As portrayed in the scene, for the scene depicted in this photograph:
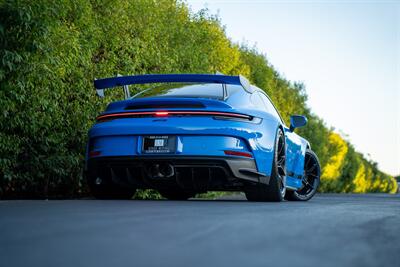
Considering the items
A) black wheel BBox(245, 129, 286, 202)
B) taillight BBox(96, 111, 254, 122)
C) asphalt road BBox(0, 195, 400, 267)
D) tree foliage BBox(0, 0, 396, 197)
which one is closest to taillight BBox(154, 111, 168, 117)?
taillight BBox(96, 111, 254, 122)

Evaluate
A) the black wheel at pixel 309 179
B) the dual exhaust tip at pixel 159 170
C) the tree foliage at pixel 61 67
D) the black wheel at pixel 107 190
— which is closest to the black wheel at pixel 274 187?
the dual exhaust tip at pixel 159 170

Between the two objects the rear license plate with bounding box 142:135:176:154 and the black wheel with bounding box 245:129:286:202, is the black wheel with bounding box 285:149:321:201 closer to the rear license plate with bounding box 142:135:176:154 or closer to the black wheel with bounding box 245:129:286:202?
the black wheel with bounding box 245:129:286:202

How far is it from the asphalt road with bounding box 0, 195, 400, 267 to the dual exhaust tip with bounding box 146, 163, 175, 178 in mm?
2127

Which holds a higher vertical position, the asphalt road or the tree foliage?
the tree foliage

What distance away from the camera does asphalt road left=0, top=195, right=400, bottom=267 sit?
2.81 metres

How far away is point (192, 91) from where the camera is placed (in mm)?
7863

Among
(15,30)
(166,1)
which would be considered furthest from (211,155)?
(166,1)

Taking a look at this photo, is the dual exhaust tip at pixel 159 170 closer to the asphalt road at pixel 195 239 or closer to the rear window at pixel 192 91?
the rear window at pixel 192 91

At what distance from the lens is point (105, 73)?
10.4 m

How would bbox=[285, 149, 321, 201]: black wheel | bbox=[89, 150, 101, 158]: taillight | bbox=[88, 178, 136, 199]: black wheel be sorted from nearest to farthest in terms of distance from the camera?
bbox=[89, 150, 101, 158]: taillight
bbox=[88, 178, 136, 199]: black wheel
bbox=[285, 149, 321, 201]: black wheel

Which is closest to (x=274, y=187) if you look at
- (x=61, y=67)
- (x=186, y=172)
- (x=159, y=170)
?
(x=186, y=172)

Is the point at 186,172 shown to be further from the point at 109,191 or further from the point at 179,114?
the point at 109,191

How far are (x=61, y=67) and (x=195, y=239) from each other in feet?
18.9

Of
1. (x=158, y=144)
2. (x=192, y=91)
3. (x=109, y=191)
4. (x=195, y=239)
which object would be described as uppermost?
(x=192, y=91)
